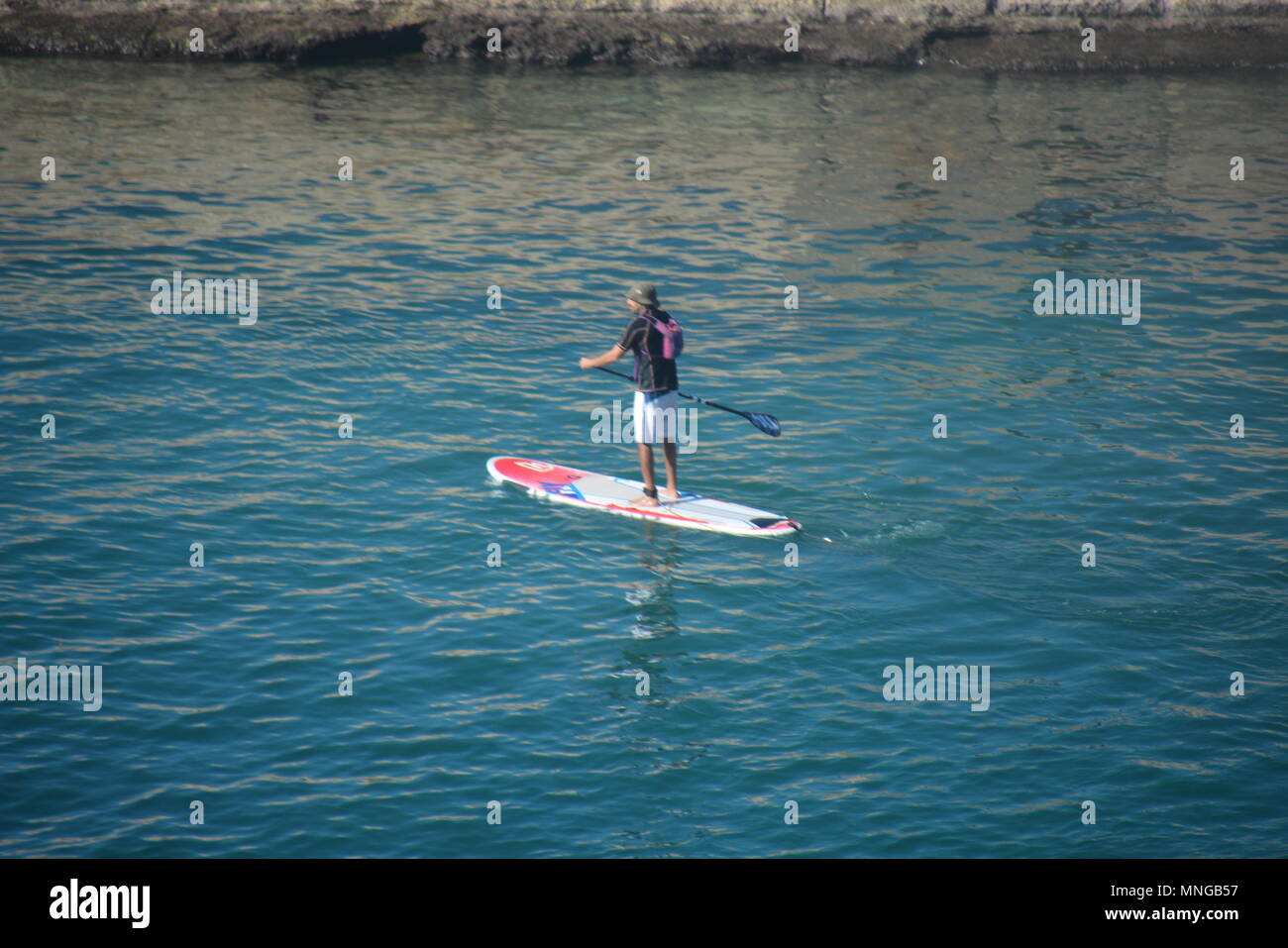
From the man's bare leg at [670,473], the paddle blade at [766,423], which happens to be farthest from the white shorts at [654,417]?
the paddle blade at [766,423]

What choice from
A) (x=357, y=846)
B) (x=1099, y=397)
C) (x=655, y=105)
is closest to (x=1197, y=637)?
(x=1099, y=397)

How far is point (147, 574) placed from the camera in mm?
14508

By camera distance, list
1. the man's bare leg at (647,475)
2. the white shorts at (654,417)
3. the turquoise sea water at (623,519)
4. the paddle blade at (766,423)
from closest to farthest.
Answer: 1. the turquoise sea water at (623,519)
2. the white shorts at (654,417)
3. the man's bare leg at (647,475)
4. the paddle blade at (766,423)

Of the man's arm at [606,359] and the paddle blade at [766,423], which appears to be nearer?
the man's arm at [606,359]

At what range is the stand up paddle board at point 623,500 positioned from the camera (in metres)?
15.9

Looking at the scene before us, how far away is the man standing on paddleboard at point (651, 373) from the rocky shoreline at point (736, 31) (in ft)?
91.5

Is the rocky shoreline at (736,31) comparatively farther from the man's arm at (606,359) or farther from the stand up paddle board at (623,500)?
the man's arm at (606,359)

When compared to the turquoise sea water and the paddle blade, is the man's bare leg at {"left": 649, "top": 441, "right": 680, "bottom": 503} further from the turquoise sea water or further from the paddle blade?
the paddle blade

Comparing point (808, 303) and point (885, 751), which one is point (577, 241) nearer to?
point (808, 303)

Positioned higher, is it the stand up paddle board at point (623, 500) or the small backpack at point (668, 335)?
the small backpack at point (668, 335)

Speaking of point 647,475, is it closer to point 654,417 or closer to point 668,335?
point 654,417

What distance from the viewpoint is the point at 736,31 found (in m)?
42.1

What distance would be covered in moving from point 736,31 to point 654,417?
29.6 meters
